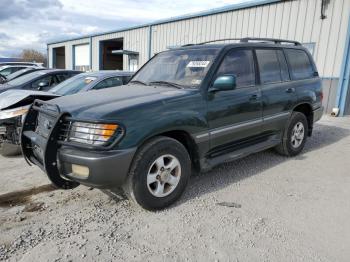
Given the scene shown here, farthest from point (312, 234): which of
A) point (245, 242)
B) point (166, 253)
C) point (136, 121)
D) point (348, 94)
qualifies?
point (348, 94)

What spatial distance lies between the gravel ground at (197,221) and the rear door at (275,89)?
2.73 ft

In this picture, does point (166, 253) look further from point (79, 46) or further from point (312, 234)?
point (79, 46)

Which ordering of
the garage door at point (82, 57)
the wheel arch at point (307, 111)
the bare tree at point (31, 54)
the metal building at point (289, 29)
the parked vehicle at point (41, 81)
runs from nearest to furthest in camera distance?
the wheel arch at point (307, 111) → the parked vehicle at point (41, 81) → the metal building at point (289, 29) → the garage door at point (82, 57) → the bare tree at point (31, 54)

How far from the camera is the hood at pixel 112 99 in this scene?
11.0 ft

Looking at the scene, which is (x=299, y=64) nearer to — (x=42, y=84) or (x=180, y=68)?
(x=180, y=68)

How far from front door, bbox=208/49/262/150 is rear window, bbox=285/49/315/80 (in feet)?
3.84

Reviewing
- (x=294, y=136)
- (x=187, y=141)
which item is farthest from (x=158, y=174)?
(x=294, y=136)

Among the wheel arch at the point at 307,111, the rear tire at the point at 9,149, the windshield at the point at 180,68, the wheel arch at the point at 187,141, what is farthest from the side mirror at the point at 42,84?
the wheel arch at the point at 307,111

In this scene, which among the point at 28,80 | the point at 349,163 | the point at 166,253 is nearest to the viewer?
the point at 166,253

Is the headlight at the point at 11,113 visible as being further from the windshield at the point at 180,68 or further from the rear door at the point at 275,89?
the rear door at the point at 275,89

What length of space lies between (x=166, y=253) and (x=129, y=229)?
1.85ft

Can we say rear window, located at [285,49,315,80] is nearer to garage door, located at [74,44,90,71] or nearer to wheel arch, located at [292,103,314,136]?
wheel arch, located at [292,103,314,136]

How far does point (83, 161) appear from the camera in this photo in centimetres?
316

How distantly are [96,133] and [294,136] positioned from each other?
3821mm
